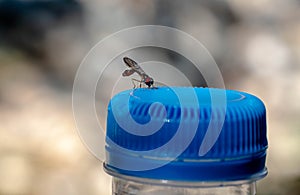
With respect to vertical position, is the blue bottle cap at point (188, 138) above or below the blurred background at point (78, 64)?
below

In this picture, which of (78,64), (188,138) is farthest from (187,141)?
(78,64)

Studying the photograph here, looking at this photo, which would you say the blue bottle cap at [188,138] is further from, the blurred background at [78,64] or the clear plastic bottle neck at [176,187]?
the blurred background at [78,64]

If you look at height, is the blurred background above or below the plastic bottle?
above

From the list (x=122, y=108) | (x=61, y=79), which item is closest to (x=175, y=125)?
(x=122, y=108)

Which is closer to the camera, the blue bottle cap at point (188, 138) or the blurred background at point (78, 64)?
the blue bottle cap at point (188, 138)

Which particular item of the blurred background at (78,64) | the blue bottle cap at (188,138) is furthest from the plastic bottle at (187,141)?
the blurred background at (78,64)

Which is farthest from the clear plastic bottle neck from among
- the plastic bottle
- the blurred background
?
the blurred background

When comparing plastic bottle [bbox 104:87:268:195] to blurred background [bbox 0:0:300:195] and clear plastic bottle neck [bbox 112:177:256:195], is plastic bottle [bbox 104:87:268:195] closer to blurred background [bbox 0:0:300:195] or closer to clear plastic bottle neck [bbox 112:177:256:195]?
clear plastic bottle neck [bbox 112:177:256:195]
